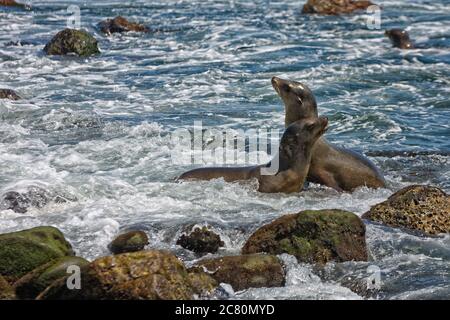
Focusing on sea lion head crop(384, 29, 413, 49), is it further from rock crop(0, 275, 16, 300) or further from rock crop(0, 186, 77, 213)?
rock crop(0, 275, 16, 300)

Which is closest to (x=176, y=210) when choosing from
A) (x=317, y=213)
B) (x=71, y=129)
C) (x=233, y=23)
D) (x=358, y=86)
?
(x=317, y=213)

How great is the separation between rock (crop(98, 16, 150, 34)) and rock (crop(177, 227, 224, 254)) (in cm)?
1781

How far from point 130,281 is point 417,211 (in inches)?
154

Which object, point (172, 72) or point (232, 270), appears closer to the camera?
point (232, 270)

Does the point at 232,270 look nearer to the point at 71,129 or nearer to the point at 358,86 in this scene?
the point at 71,129

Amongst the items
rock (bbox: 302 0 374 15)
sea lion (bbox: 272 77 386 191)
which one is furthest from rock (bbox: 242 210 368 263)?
rock (bbox: 302 0 374 15)

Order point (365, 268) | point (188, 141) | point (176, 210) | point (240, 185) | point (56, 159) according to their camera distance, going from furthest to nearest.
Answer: point (188, 141) < point (56, 159) < point (240, 185) < point (176, 210) < point (365, 268)

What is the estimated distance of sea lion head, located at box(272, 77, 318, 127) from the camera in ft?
36.4

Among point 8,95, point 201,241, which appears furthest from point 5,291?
point 8,95

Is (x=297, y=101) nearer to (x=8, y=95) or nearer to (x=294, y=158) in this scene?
(x=294, y=158)

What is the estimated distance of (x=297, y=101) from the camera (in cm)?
1112

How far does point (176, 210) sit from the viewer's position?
31.5ft

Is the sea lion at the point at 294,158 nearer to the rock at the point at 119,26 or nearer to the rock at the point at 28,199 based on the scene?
the rock at the point at 28,199

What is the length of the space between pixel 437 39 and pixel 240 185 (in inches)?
578
